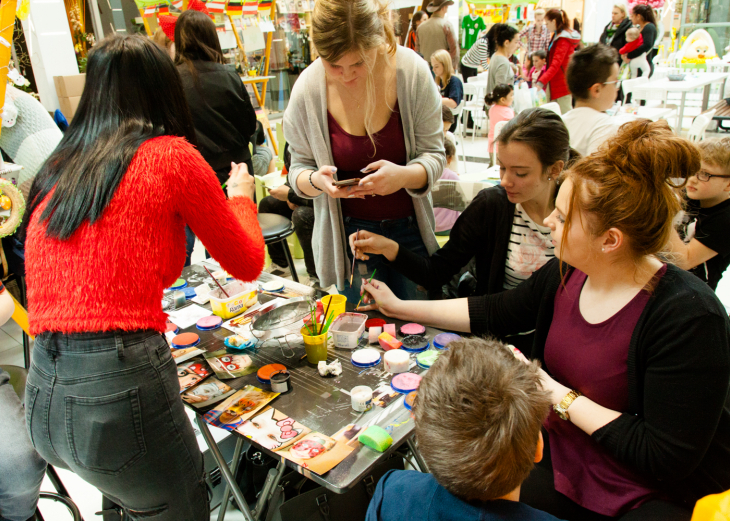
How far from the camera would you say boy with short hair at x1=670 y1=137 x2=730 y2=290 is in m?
2.15

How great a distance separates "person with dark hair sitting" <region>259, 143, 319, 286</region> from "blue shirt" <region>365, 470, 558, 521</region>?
2318 mm

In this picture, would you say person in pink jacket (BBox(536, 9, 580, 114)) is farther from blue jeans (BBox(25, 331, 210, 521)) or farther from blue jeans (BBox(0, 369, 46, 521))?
blue jeans (BBox(0, 369, 46, 521))

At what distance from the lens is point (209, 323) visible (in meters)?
1.78

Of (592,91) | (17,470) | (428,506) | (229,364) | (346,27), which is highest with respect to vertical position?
(346,27)

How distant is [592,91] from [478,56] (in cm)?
560

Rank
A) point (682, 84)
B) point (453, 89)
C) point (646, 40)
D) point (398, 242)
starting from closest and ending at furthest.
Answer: point (398, 242), point (453, 89), point (682, 84), point (646, 40)

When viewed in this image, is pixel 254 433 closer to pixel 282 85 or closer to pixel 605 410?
pixel 605 410

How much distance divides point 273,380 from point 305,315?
1.06 feet

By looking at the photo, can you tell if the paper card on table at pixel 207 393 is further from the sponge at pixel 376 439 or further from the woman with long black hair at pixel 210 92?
the woman with long black hair at pixel 210 92

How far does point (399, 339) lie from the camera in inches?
62.6

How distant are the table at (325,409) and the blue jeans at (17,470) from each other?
514mm

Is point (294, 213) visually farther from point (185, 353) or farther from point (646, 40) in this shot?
point (646, 40)

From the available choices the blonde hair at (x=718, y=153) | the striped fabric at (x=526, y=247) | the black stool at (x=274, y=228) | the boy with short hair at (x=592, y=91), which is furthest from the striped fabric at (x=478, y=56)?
the striped fabric at (x=526, y=247)

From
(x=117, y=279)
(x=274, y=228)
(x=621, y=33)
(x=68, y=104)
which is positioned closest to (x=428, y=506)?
(x=117, y=279)
